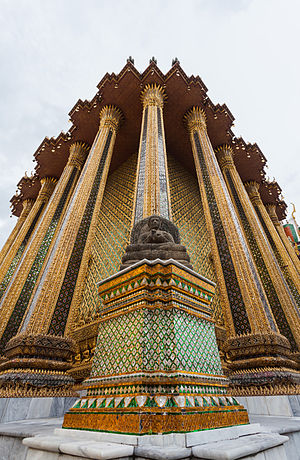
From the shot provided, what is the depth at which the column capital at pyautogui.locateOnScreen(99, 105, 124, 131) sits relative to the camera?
6.34m

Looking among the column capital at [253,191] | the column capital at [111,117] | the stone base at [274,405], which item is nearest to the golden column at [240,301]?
the stone base at [274,405]

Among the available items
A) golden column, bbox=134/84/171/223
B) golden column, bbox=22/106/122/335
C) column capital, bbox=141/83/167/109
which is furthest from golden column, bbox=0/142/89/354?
column capital, bbox=141/83/167/109

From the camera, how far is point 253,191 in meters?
8.77

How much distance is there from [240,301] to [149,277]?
8.53 feet

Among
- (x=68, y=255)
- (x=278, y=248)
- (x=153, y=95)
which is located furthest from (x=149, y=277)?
(x=278, y=248)

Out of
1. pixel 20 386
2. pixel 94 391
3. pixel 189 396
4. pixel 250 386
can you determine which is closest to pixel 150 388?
pixel 189 396

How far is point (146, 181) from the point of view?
435 cm

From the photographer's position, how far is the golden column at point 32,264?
14.7 feet

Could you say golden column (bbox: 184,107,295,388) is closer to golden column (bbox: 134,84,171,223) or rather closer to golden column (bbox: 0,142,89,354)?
golden column (bbox: 134,84,171,223)

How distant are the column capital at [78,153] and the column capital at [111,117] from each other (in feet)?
3.65

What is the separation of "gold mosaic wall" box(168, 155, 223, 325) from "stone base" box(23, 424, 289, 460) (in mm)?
4351

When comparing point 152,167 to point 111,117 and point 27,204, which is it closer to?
point 111,117

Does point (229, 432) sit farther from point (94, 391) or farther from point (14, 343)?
point (14, 343)

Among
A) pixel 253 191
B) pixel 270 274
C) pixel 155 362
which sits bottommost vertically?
pixel 155 362
